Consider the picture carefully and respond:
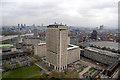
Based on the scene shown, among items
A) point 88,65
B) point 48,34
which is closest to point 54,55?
point 48,34

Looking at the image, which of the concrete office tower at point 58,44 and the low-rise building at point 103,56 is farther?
the low-rise building at point 103,56

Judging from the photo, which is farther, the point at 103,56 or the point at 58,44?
the point at 103,56

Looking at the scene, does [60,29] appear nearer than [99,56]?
Yes

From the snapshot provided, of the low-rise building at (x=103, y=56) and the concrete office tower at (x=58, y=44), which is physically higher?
the concrete office tower at (x=58, y=44)

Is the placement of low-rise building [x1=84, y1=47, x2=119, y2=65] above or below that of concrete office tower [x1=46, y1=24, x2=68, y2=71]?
below

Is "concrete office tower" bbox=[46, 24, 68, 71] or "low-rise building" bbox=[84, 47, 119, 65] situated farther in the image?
"low-rise building" bbox=[84, 47, 119, 65]

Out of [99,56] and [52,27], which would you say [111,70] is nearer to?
[99,56]

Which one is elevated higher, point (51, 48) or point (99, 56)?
point (51, 48)

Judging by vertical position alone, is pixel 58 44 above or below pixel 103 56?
above
